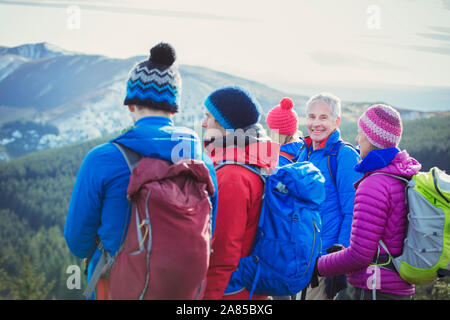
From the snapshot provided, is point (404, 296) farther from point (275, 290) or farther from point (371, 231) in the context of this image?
point (275, 290)

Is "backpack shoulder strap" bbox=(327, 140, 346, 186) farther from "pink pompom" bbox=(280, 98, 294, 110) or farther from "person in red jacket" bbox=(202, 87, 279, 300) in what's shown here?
"person in red jacket" bbox=(202, 87, 279, 300)

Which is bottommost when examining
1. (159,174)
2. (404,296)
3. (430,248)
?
(404,296)

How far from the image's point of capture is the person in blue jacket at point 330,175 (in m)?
3.16

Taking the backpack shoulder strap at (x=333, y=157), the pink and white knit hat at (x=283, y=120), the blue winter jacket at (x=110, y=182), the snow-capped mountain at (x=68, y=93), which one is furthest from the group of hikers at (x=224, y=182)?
the snow-capped mountain at (x=68, y=93)

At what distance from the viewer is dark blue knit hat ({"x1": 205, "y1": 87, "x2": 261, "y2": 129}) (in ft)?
7.04

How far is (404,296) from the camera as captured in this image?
8.13ft

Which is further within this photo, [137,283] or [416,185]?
[416,185]

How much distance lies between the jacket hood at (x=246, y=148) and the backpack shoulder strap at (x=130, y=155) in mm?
526

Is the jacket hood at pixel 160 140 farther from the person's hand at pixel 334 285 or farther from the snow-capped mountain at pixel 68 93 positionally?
the snow-capped mountain at pixel 68 93

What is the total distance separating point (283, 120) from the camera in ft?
11.6

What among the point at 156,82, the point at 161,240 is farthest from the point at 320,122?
the point at 161,240
